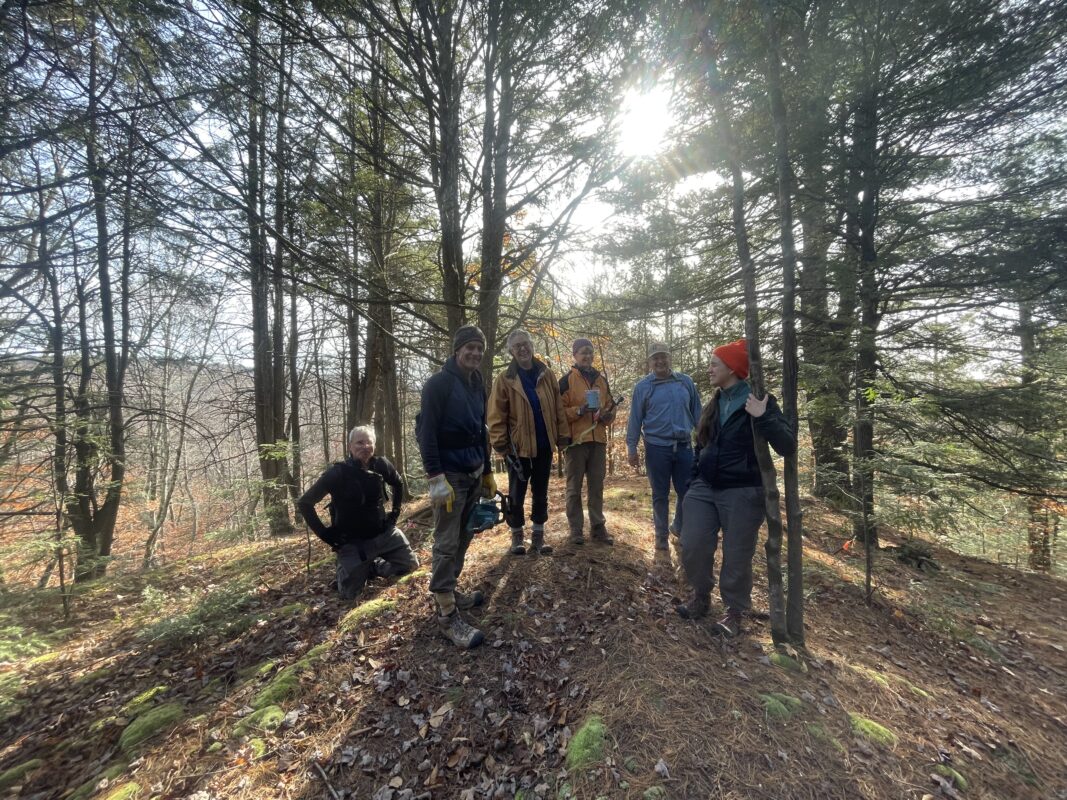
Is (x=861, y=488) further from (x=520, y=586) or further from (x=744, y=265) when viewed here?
(x=520, y=586)

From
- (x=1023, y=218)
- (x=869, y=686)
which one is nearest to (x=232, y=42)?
(x=869, y=686)

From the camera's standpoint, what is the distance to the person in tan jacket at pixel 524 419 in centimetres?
420

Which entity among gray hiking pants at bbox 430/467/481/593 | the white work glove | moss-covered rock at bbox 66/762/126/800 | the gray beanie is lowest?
moss-covered rock at bbox 66/762/126/800

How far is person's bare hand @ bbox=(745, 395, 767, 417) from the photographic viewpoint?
9.14ft

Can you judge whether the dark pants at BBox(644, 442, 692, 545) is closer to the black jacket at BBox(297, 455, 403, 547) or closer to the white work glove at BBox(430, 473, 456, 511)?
the white work glove at BBox(430, 473, 456, 511)

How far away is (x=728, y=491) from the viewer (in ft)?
10.4

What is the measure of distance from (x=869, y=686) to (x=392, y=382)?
8925mm

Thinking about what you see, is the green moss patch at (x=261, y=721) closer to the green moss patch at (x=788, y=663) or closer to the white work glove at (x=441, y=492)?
the white work glove at (x=441, y=492)

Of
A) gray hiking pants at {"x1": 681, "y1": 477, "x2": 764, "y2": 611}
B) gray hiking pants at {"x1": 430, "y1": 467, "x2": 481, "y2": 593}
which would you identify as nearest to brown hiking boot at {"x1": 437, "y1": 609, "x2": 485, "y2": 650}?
gray hiking pants at {"x1": 430, "y1": 467, "x2": 481, "y2": 593}

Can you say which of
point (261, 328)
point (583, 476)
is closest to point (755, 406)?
point (583, 476)

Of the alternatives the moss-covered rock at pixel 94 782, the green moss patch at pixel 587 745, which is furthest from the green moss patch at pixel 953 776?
the moss-covered rock at pixel 94 782

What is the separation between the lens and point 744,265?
323 cm

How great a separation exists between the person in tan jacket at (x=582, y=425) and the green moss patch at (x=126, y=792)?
3.72 m

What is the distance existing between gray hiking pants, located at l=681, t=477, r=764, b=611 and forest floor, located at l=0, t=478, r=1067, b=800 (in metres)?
0.41
